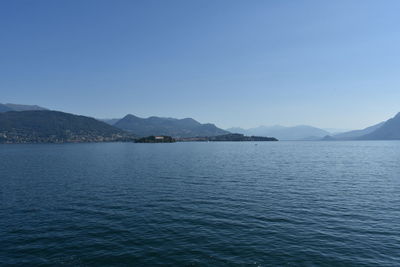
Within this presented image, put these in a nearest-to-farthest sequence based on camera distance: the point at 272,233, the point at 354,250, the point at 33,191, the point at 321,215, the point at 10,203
A: the point at 354,250, the point at 272,233, the point at 321,215, the point at 10,203, the point at 33,191

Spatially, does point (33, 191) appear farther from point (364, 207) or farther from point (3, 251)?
point (364, 207)

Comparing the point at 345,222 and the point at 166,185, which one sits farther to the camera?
the point at 166,185

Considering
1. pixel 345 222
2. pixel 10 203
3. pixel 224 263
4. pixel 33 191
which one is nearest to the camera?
pixel 224 263

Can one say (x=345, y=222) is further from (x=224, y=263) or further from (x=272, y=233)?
(x=224, y=263)

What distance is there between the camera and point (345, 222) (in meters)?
36.0

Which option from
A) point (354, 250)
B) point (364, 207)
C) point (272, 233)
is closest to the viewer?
point (354, 250)

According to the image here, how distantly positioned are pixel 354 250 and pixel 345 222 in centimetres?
963

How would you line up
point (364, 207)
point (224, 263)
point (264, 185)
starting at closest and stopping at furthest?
point (224, 263) < point (364, 207) < point (264, 185)

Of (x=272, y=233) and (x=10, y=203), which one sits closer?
(x=272, y=233)

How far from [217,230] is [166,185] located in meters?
33.3

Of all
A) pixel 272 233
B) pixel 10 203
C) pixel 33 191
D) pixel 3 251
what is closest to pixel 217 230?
pixel 272 233

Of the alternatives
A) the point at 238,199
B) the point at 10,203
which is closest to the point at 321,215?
the point at 238,199

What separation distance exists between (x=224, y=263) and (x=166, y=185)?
136ft

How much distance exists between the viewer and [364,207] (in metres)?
43.6
